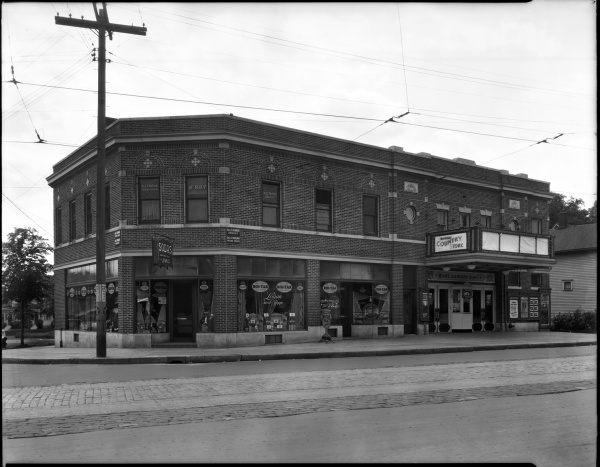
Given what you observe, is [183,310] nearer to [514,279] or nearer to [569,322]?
[514,279]

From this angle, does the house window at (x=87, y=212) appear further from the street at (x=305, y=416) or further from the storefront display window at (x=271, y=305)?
the street at (x=305, y=416)

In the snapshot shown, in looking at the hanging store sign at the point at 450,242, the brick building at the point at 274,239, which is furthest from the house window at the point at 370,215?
the hanging store sign at the point at 450,242

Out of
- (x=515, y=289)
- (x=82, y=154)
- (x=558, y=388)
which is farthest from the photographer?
(x=515, y=289)

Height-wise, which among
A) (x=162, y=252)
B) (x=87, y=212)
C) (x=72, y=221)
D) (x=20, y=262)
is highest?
(x=87, y=212)

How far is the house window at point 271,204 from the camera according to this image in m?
23.1

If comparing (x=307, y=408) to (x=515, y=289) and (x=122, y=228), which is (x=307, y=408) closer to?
(x=122, y=228)

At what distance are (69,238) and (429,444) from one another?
79.3 feet

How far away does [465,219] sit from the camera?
99.1ft

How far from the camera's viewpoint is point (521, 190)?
106ft

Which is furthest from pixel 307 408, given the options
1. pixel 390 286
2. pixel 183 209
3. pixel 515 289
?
pixel 515 289

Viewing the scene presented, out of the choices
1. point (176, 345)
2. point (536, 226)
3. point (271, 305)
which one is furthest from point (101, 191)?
point (536, 226)

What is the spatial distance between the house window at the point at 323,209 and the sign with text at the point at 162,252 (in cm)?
638

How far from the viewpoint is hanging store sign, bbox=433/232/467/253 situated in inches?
1051

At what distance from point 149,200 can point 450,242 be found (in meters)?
13.2
